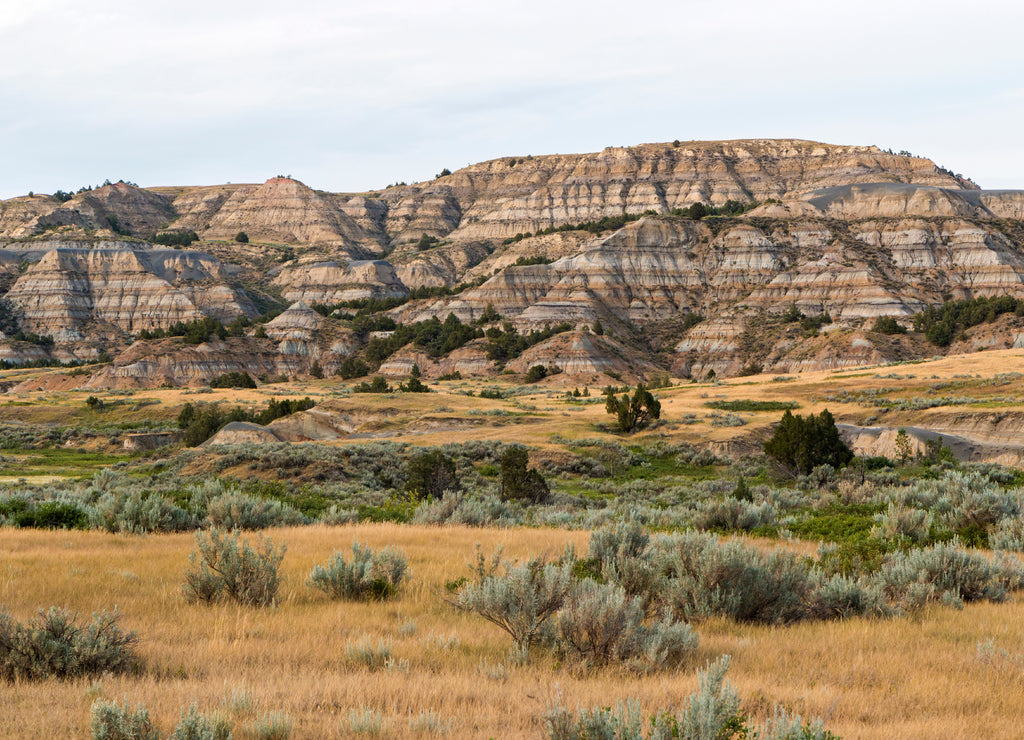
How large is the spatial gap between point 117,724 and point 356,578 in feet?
14.1

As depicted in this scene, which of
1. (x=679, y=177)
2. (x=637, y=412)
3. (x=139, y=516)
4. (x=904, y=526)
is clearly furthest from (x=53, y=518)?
(x=679, y=177)

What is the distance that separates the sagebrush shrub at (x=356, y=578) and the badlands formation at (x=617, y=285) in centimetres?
8155

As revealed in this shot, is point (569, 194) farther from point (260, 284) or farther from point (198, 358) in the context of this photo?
point (198, 358)

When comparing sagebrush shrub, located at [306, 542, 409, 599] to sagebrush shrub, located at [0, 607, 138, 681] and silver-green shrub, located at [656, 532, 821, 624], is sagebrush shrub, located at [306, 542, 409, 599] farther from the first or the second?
silver-green shrub, located at [656, 532, 821, 624]

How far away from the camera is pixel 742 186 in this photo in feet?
583

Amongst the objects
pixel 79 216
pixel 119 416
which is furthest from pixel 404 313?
pixel 79 216

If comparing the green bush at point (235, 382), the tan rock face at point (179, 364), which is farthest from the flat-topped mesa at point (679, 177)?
the green bush at point (235, 382)

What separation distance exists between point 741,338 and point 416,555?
329 feet

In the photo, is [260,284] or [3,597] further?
[260,284]

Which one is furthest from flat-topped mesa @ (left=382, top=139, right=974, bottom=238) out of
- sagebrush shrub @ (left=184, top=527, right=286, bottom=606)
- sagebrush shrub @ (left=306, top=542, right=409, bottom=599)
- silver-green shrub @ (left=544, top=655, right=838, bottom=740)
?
silver-green shrub @ (left=544, top=655, right=838, bottom=740)

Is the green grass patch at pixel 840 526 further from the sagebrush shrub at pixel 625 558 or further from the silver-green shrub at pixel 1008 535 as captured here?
the sagebrush shrub at pixel 625 558

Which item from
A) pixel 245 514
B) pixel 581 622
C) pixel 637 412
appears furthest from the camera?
pixel 637 412

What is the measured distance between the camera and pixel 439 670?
20.5 ft

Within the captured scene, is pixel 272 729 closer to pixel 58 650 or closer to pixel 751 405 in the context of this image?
pixel 58 650
